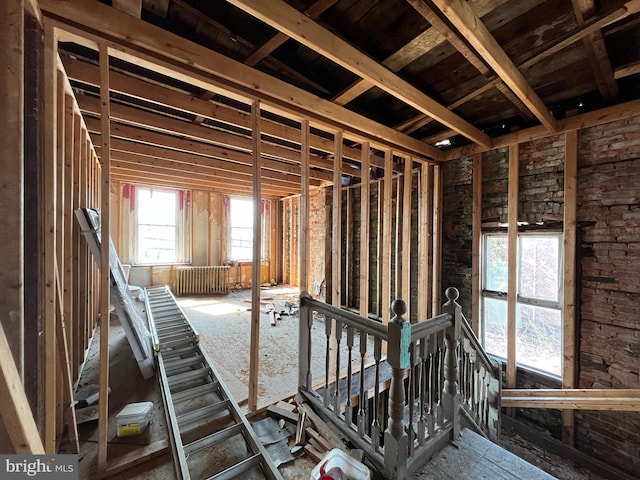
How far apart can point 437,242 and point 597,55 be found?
2354 millimetres

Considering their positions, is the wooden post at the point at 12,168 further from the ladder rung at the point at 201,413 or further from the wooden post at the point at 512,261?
the wooden post at the point at 512,261

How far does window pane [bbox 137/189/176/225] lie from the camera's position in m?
6.41

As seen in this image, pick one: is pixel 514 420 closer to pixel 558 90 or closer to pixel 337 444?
pixel 337 444

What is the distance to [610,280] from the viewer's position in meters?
2.56

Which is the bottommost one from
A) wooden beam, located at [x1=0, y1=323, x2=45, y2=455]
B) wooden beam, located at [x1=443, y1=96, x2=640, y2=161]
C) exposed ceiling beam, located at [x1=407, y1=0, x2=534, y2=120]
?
wooden beam, located at [x1=0, y1=323, x2=45, y2=455]

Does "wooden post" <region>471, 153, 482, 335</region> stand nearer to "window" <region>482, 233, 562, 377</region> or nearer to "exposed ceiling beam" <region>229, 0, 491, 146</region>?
"window" <region>482, 233, 562, 377</region>

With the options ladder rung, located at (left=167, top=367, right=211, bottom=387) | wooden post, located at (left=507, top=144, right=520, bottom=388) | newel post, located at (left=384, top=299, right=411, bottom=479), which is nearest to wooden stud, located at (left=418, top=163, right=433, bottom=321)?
wooden post, located at (left=507, top=144, right=520, bottom=388)

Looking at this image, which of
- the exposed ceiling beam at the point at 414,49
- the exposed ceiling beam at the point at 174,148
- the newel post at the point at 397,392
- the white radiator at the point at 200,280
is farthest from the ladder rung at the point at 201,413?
the white radiator at the point at 200,280

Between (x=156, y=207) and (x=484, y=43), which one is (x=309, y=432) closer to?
(x=484, y=43)

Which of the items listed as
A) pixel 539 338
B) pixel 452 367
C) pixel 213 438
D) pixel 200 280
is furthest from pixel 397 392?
pixel 200 280

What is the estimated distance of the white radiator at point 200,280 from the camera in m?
6.57

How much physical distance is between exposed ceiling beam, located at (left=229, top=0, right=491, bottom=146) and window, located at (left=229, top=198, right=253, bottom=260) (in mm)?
6138

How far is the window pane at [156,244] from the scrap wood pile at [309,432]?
587cm

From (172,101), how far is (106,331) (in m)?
2.06
